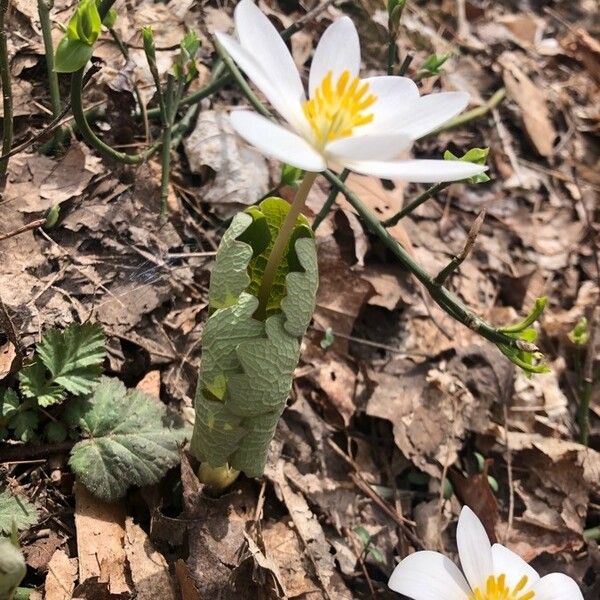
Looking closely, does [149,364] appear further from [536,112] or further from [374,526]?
[536,112]

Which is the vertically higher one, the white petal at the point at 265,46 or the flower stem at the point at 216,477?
the white petal at the point at 265,46

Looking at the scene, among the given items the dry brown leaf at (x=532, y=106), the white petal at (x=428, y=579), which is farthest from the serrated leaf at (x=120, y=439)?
the dry brown leaf at (x=532, y=106)

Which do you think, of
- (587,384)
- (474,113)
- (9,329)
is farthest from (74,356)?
(474,113)

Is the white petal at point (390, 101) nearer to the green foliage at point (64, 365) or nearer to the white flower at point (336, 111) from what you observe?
the white flower at point (336, 111)

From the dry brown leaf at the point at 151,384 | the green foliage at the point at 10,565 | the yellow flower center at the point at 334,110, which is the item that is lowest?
the dry brown leaf at the point at 151,384

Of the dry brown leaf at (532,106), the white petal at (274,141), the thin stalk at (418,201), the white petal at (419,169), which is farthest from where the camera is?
the dry brown leaf at (532,106)

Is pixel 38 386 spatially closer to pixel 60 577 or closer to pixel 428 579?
pixel 60 577

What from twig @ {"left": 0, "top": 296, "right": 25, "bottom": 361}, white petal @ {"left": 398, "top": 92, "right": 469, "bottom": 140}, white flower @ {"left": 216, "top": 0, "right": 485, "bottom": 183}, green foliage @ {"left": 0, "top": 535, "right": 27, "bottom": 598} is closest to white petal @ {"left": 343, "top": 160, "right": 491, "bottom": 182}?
white flower @ {"left": 216, "top": 0, "right": 485, "bottom": 183}

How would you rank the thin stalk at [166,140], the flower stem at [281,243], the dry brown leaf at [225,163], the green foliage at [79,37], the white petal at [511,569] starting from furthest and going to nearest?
the dry brown leaf at [225,163]
the thin stalk at [166,140]
the white petal at [511,569]
the green foliage at [79,37]
the flower stem at [281,243]
